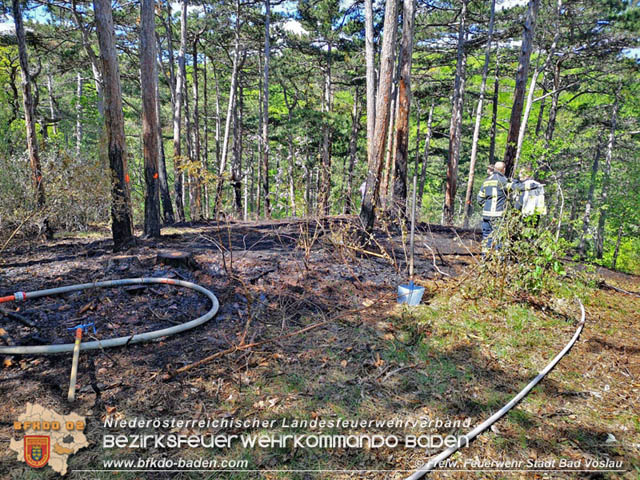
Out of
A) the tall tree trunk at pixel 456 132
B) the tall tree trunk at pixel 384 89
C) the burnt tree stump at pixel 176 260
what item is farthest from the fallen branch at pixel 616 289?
the burnt tree stump at pixel 176 260

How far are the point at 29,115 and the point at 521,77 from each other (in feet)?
34.6

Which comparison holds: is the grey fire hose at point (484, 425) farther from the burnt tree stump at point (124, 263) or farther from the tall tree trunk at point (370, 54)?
the tall tree trunk at point (370, 54)

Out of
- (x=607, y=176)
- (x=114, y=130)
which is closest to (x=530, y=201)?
(x=114, y=130)

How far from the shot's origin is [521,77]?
7.12m

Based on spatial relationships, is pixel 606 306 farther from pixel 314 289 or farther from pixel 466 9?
pixel 466 9

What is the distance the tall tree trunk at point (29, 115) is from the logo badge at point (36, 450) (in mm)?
6291

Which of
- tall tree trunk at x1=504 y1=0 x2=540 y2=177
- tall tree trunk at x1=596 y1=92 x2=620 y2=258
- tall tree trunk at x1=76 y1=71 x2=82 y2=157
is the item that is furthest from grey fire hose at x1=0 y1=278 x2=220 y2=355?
tall tree trunk at x1=596 y1=92 x2=620 y2=258

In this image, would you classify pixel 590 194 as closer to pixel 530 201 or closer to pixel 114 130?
pixel 530 201

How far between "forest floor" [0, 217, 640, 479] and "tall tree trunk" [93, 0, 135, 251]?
0.91 metres

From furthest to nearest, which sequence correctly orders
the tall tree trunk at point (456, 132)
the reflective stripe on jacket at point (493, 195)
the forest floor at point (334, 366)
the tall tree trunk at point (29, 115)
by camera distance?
the tall tree trunk at point (456, 132) → the tall tree trunk at point (29, 115) → the reflective stripe on jacket at point (493, 195) → the forest floor at point (334, 366)

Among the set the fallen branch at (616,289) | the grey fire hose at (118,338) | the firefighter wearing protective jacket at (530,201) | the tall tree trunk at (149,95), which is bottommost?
the fallen branch at (616,289)

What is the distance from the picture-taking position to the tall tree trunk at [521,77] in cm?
694

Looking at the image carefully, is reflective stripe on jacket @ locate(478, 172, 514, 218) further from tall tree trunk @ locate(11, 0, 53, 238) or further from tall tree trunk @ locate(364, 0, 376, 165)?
tall tree trunk @ locate(11, 0, 53, 238)

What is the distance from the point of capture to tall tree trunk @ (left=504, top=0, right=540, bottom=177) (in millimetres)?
6938
